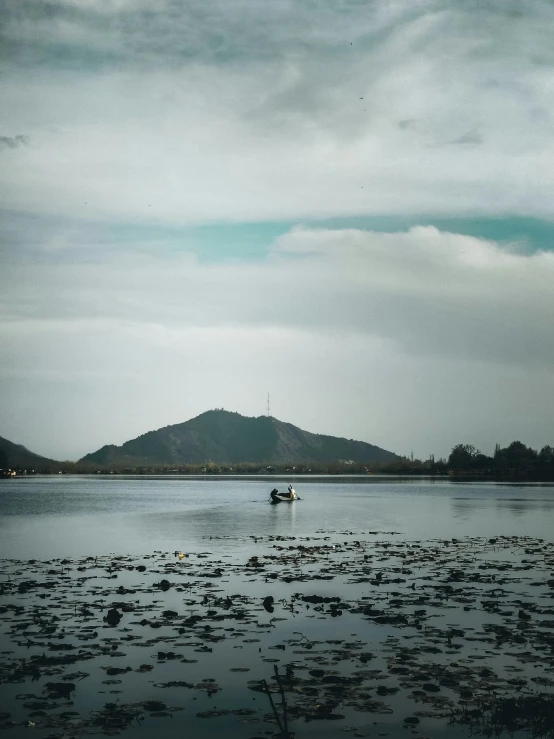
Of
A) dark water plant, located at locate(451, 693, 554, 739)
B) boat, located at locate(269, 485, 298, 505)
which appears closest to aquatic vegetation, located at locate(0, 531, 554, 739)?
dark water plant, located at locate(451, 693, 554, 739)

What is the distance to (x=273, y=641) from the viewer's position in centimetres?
2011

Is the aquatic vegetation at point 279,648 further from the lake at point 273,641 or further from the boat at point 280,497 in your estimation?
the boat at point 280,497

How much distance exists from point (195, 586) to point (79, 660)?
1133 cm

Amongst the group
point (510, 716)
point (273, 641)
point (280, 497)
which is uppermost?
point (510, 716)

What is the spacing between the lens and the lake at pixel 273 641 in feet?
46.9

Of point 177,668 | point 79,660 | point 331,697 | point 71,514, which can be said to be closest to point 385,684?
point 331,697

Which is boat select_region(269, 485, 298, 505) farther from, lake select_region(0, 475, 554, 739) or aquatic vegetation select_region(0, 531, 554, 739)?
aquatic vegetation select_region(0, 531, 554, 739)

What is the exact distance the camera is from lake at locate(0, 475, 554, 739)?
1429 centimetres

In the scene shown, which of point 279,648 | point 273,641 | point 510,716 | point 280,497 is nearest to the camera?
point 510,716

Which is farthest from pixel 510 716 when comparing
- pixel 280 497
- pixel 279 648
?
pixel 280 497

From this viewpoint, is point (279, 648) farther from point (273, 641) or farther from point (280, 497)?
point (280, 497)

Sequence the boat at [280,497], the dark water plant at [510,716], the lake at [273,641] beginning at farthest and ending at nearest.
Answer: the boat at [280,497], the lake at [273,641], the dark water plant at [510,716]

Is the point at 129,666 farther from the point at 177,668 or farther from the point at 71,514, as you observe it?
the point at 71,514

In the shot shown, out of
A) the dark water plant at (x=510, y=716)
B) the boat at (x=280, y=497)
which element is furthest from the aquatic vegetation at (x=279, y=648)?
the boat at (x=280, y=497)
